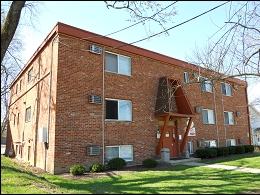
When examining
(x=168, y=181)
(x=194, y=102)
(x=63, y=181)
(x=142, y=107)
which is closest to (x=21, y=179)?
(x=63, y=181)

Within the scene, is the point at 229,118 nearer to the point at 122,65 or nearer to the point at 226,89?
the point at 226,89

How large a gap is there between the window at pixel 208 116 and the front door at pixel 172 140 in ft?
12.1

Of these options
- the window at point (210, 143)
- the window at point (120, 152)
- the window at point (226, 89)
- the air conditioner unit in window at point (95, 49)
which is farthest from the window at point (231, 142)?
the air conditioner unit in window at point (95, 49)

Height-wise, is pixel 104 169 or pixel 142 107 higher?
pixel 142 107

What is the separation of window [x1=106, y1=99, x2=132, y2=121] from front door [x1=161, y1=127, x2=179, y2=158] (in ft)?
10.4

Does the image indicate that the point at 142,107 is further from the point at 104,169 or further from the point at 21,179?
the point at 21,179

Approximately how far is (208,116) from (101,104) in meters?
10.1

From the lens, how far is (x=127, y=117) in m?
13.1

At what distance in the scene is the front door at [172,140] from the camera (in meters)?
14.9

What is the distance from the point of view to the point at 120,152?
→ 40.6 feet

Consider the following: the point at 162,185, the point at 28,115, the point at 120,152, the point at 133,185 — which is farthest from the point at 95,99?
the point at 28,115

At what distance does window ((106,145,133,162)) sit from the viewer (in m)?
12.0

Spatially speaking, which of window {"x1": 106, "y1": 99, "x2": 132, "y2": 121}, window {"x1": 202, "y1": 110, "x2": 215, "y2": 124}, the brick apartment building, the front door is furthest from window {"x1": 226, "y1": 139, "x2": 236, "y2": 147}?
window {"x1": 106, "y1": 99, "x2": 132, "y2": 121}

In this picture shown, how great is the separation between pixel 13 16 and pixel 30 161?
9260 millimetres
